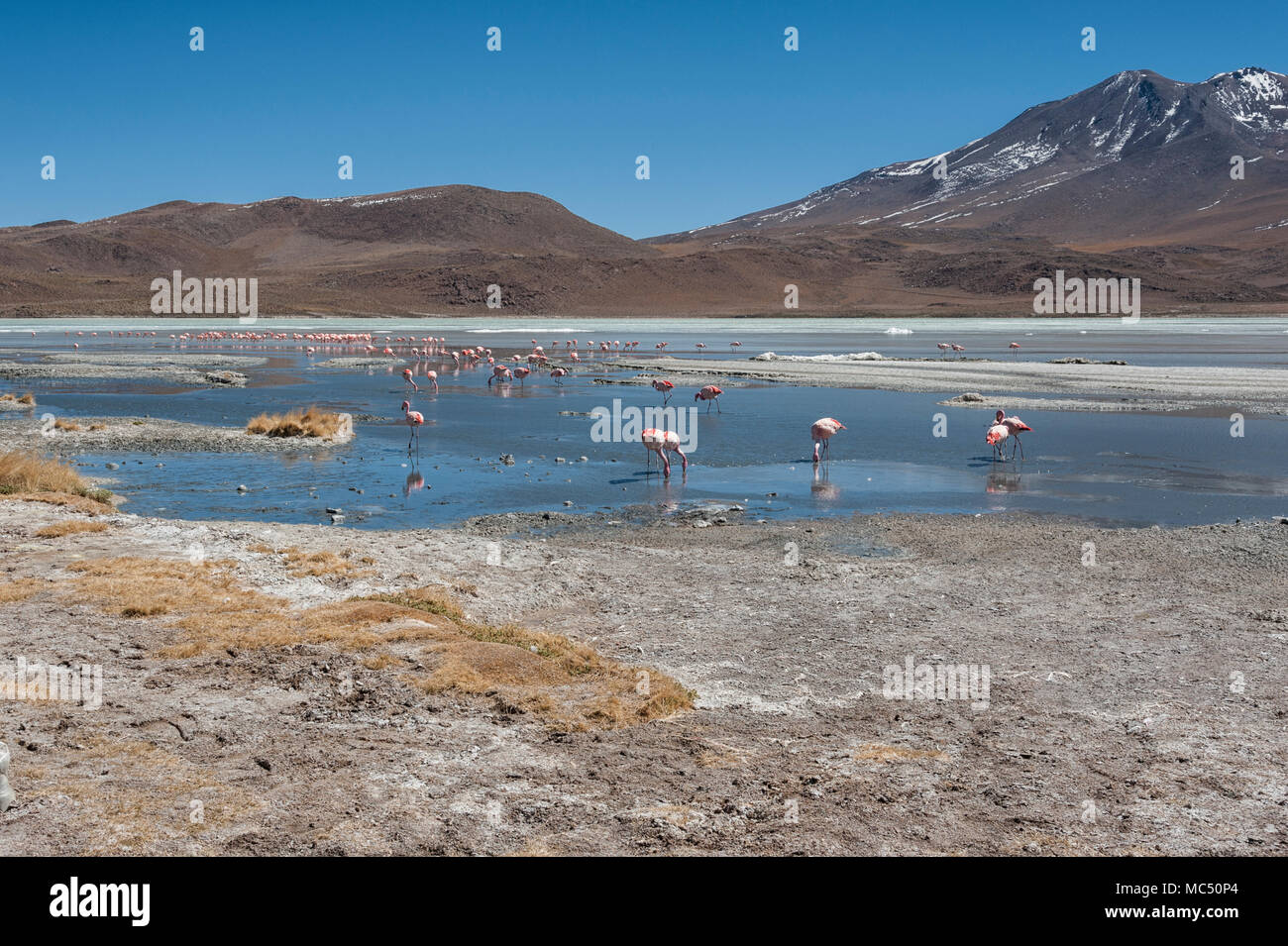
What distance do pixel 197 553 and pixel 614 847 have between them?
667 cm

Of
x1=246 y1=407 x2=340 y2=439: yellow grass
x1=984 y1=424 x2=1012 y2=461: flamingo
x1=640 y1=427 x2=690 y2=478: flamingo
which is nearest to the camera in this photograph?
x1=640 y1=427 x2=690 y2=478: flamingo

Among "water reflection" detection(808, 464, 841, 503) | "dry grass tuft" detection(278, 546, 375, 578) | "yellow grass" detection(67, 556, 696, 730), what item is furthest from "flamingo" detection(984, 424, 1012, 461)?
"yellow grass" detection(67, 556, 696, 730)

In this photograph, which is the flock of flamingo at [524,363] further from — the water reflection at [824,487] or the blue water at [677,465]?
the water reflection at [824,487]

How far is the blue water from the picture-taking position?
13.8m

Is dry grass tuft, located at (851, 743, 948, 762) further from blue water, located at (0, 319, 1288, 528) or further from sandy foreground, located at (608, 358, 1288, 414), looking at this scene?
sandy foreground, located at (608, 358, 1288, 414)

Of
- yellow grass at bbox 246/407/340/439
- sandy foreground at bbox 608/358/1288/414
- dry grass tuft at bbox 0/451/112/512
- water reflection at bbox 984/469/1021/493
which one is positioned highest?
sandy foreground at bbox 608/358/1288/414

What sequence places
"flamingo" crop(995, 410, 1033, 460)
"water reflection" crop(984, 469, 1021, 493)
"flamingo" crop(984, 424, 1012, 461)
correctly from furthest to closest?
"flamingo" crop(995, 410, 1033, 460), "flamingo" crop(984, 424, 1012, 461), "water reflection" crop(984, 469, 1021, 493)

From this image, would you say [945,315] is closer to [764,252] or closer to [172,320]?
[764,252]

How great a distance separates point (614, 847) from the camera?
15.9 feet

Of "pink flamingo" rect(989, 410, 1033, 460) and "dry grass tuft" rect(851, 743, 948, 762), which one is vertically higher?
"pink flamingo" rect(989, 410, 1033, 460)

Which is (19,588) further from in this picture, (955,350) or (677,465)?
(955,350)

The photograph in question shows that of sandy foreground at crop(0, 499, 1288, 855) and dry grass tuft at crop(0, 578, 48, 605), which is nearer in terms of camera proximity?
sandy foreground at crop(0, 499, 1288, 855)

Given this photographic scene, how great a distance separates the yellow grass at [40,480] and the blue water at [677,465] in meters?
0.79

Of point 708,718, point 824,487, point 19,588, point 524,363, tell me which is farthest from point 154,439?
point 524,363
